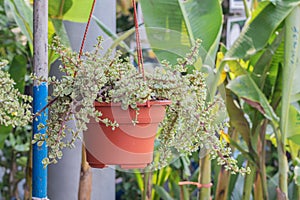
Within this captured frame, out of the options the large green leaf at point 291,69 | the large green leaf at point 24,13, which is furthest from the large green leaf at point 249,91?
the large green leaf at point 24,13

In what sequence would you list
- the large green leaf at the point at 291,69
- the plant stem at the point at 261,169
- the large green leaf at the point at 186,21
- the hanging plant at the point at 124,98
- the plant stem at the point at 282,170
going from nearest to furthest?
the hanging plant at the point at 124,98 < the large green leaf at the point at 186,21 < the large green leaf at the point at 291,69 < the plant stem at the point at 282,170 < the plant stem at the point at 261,169

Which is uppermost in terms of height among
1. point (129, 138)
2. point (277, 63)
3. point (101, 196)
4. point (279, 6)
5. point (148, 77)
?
point (279, 6)

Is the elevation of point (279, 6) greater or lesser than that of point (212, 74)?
greater

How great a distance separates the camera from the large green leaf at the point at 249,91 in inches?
64.4

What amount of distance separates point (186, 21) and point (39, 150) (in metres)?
0.72

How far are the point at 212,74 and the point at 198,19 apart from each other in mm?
178

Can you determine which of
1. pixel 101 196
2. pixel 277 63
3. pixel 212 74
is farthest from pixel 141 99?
pixel 277 63

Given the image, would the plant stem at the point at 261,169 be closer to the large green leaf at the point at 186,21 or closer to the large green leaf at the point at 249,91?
the large green leaf at the point at 249,91

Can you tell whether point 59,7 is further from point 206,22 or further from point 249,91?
point 249,91

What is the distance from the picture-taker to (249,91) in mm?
1648

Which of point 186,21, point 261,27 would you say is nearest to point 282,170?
point 261,27

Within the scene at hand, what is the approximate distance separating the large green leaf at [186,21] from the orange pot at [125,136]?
52 cm

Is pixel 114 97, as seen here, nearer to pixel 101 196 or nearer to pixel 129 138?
pixel 129 138

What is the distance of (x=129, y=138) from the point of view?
99 cm
